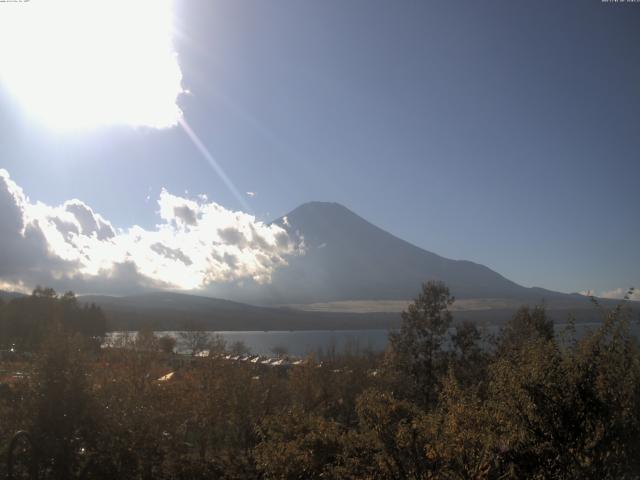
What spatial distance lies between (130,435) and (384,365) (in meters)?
11.2

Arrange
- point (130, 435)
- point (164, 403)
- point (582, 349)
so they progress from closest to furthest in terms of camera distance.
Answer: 1. point (582, 349)
2. point (130, 435)
3. point (164, 403)

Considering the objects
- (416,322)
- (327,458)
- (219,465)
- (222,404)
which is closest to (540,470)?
(327,458)

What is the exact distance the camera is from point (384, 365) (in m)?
20.7

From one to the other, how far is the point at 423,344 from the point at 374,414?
1389 centimetres

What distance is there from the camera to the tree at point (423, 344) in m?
19.9

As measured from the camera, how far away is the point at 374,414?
7020 millimetres

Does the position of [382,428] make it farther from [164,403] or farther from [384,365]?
[384,365]

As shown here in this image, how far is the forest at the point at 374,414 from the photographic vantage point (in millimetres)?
5734

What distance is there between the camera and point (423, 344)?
67.1ft

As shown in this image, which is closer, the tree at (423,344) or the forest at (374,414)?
the forest at (374,414)

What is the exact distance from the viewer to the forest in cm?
573

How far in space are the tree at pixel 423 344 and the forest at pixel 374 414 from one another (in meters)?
0.05

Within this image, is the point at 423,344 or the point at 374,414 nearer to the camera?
the point at 374,414

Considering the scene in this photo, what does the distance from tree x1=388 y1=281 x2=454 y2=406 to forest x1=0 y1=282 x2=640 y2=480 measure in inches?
2.1
